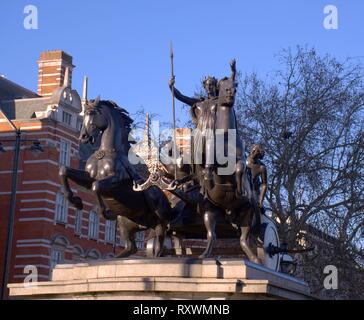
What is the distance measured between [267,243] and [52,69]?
38.3 metres

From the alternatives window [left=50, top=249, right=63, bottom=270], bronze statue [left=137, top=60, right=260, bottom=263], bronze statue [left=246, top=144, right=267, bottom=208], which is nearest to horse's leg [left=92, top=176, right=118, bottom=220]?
bronze statue [left=137, top=60, right=260, bottom=263]

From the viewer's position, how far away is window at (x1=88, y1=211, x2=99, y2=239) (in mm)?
48562

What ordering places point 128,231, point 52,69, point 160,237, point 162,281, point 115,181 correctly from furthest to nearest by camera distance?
point 52,69, point 128,231, point 160,237, point 115,181, point 162,281

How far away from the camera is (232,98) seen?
51.0ft

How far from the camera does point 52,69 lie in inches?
2087

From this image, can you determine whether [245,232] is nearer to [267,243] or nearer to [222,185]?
[222,185]

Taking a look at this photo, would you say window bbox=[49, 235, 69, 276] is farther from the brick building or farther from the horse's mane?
the horse's mane

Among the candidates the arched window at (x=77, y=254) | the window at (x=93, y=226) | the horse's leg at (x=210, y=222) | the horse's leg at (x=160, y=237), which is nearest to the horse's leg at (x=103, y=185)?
the horse's leg at (x=160, y=237)

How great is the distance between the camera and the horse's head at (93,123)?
15.4 m

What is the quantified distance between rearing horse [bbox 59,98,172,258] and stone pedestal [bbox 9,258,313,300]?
1.21m

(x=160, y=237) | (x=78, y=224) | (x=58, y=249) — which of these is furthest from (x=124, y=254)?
(x=78, y=224)

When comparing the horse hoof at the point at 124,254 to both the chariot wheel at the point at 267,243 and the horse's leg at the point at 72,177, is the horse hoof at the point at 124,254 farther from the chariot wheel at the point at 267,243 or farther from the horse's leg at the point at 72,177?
the chariot wheel at the point at 267,243
